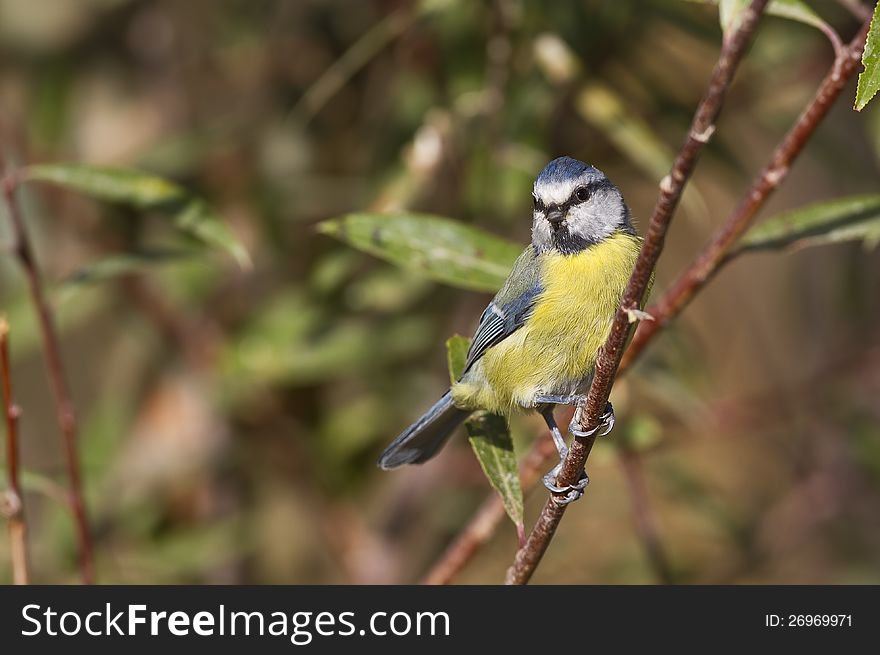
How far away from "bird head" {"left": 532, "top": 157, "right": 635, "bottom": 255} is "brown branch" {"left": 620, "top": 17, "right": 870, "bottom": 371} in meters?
0.13

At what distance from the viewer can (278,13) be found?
9.96ft

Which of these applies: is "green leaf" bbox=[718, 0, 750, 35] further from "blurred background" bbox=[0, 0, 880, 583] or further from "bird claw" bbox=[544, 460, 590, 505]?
"blurred background" bbox=[0, 0, 880, 583]

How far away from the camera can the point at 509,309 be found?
5.50 feet

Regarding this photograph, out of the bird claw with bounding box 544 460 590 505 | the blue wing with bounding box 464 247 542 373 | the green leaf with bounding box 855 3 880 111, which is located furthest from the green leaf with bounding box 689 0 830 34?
the bird claw with bounding box 544 460 590 505

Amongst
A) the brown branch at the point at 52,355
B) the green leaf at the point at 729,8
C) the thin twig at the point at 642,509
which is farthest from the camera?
the thin twig at the point at 642,509

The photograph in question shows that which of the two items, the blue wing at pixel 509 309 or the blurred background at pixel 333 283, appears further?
the blurred background at pixel 333 283

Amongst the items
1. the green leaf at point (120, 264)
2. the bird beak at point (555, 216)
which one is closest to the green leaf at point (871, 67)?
the bird beak at point (555, 216)

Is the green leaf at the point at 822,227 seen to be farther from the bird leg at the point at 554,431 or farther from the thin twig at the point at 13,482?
the thin twig at the point at 13,482

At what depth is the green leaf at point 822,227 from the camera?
1.77 meters

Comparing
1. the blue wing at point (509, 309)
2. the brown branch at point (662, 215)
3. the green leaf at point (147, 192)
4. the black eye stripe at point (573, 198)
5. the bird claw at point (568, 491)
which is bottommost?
the bird claw at point (568, 491)

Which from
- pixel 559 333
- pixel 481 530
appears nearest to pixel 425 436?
pixel 481 530

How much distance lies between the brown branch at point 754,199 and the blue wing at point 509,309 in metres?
0.18

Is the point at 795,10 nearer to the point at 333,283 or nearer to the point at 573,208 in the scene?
the point at 573,208

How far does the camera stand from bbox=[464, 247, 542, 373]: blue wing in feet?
5.45
